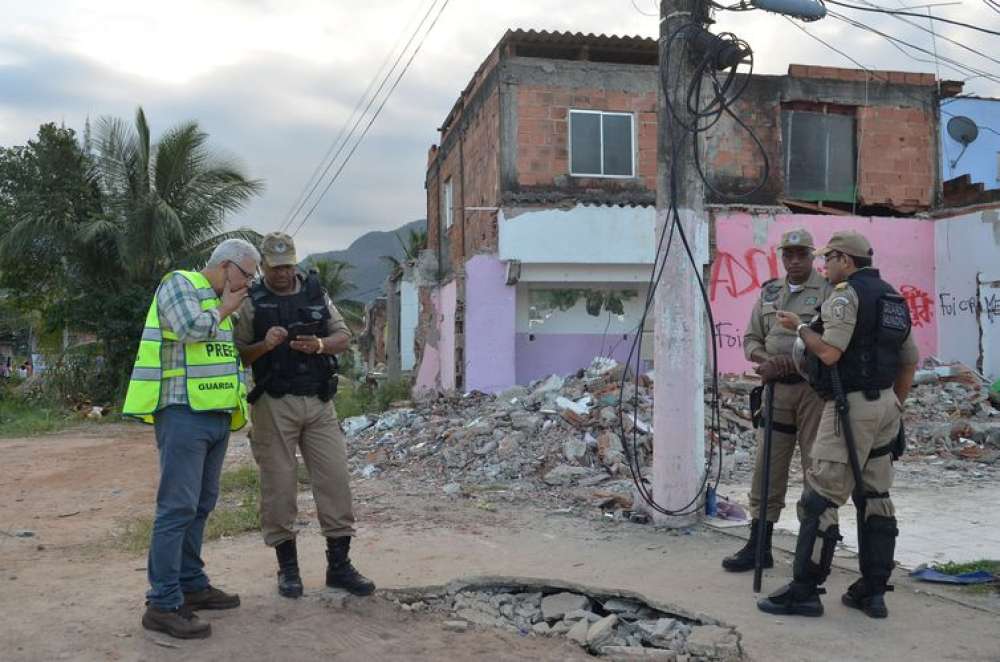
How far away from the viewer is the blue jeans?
3777 mm

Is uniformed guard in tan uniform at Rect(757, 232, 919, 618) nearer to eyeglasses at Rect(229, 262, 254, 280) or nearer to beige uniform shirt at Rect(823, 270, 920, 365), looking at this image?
beige uniform shirt at Rect(823, 270, 920, 365)

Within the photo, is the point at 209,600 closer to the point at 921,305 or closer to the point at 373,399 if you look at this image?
the point at 373,399

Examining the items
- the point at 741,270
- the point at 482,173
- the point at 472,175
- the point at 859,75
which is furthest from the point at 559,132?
the point at 859,75

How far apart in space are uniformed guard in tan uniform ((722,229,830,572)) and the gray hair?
2.74 m

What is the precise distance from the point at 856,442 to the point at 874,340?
1.60 feet

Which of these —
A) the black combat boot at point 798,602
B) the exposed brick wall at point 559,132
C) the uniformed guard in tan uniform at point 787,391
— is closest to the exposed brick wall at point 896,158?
the exposed brick wall at point 559,132

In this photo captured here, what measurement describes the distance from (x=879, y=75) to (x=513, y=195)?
7.66 meters

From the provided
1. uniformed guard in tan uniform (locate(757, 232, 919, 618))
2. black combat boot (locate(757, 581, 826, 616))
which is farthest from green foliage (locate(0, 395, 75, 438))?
uniformed guard in tan uniform (locate(757, 232, 919, 618))

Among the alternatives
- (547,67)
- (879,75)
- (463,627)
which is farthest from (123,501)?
(879,75)

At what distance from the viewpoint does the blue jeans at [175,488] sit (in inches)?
149

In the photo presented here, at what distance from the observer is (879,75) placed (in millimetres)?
16984

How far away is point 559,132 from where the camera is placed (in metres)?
15.7

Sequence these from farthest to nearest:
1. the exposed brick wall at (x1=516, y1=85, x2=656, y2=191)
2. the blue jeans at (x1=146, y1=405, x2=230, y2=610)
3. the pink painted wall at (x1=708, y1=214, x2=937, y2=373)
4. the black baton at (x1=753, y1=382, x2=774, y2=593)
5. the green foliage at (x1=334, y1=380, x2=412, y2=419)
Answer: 1. the green foliage at (x1=334, y1=380, x2=412, y2=419)
2. the pink painted wall at (x1=708, y1=214, x2=937, y2=373)
3. the exposed brick wall at (x1=516, y1=85, x2=656, y2=191)
4. the black baton at (x1=753, y1=382, x2=774, y2=593)
5. the blue jeans at (x1=146, y1=405, x2=230, y2=610)

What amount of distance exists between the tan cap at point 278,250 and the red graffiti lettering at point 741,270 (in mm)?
12565
